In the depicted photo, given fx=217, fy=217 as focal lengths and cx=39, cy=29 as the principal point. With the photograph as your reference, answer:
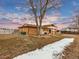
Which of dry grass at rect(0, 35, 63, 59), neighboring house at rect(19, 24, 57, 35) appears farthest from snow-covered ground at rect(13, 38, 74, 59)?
neighboring house at rect(19, 24, 57, 35)

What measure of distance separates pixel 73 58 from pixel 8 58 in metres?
3.28

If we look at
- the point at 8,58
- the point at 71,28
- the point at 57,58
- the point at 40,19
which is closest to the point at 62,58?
the point at 57,58

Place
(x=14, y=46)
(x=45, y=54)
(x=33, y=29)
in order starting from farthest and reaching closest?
(x=33, y=29)
(x=14, y=46)
(x=45, y=54)

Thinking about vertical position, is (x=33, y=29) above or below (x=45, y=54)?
below

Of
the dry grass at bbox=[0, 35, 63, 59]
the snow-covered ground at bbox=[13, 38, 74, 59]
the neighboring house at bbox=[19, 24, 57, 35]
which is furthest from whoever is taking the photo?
the neighboring house at bbox=[19, 24, 57, 35]

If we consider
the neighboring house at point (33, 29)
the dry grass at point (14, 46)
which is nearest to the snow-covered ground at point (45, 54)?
the dry grass at point (14, 46)

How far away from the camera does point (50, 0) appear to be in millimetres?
33906

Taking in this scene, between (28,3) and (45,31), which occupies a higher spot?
(28,3)

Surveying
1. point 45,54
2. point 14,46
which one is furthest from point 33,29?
point 45,54

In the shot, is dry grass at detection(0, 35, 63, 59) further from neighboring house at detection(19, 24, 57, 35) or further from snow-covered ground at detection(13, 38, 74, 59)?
neighboring house at detection(19, 24, 57, 35)

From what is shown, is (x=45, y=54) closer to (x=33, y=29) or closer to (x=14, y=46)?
(x=14, y=46)

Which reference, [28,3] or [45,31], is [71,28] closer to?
[45,31]

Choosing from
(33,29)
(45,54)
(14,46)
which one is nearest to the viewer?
(45,54)

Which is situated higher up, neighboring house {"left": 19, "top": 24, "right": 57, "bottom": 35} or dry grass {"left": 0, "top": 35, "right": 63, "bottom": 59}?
dry grass {"left": 0, "top": 35, "right": 63, "bottom": 59}
